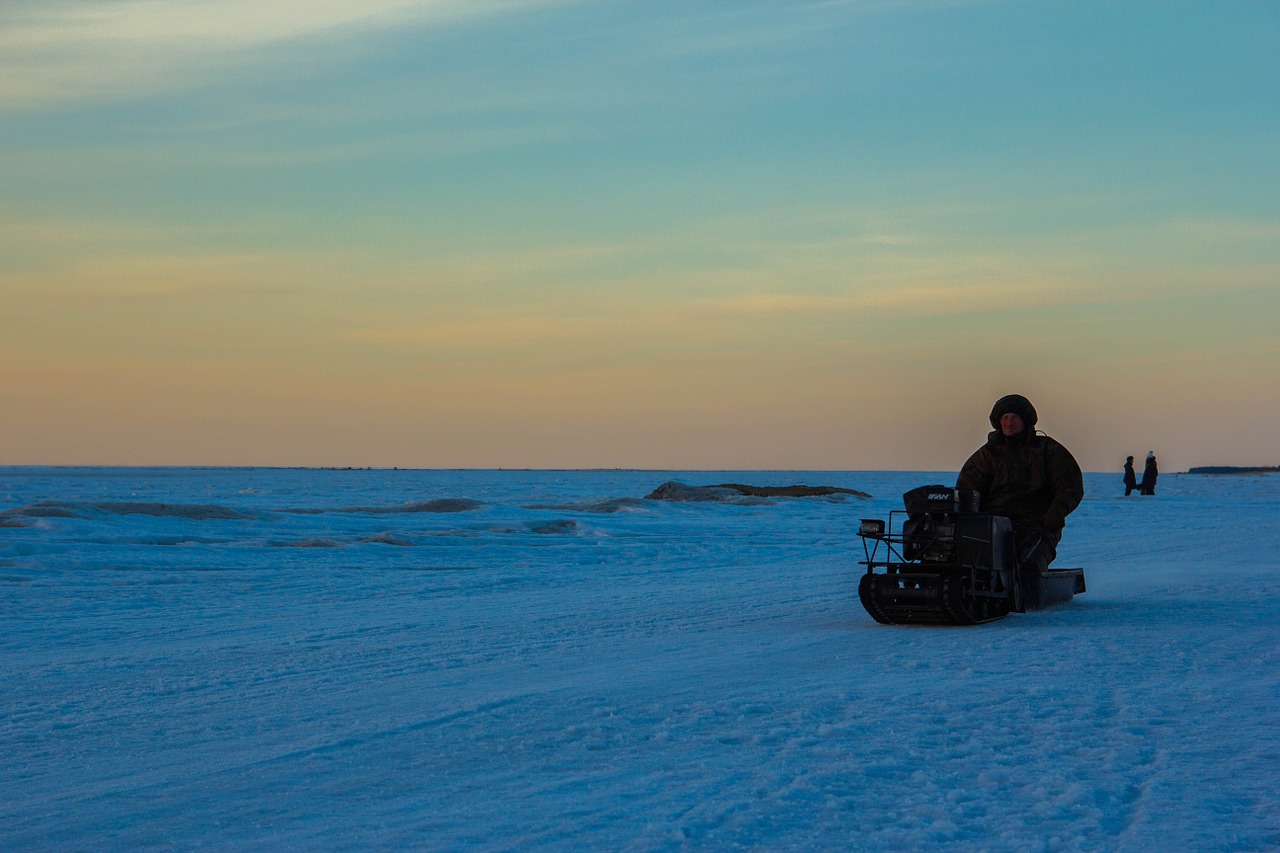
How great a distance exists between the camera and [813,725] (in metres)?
6.14

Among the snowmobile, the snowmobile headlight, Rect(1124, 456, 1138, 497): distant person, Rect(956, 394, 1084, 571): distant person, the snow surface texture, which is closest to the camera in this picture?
the snow surface texture

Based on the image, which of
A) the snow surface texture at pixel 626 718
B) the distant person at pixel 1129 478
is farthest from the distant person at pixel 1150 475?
the snow surface texture at pixel 626 718

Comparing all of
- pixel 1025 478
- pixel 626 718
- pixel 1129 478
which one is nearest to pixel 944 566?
pixel 1025 478

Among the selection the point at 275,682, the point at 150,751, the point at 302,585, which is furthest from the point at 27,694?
the point at 302,585

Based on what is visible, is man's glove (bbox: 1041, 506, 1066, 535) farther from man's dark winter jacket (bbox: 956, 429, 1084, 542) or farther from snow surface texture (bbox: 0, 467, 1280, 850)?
snow surface texture (bbox: 0, 467, 1280, 850)

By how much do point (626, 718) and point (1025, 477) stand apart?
19.0 ft

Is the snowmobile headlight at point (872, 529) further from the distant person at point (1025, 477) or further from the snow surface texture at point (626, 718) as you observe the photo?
the distant person at point (1025, 477)

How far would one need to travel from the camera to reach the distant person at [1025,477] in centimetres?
1094

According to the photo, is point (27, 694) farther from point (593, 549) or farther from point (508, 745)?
point (593, 549)

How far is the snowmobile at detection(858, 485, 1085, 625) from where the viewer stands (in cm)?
983

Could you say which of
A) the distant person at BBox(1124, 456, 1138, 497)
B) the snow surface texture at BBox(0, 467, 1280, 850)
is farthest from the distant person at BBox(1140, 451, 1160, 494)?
the snow surface texture at BBox(0, 467, 1280, 850)

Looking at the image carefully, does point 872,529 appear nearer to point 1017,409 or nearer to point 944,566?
point 944,566

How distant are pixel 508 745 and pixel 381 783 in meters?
0.80

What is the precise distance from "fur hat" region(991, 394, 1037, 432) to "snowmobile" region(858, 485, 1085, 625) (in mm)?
993
